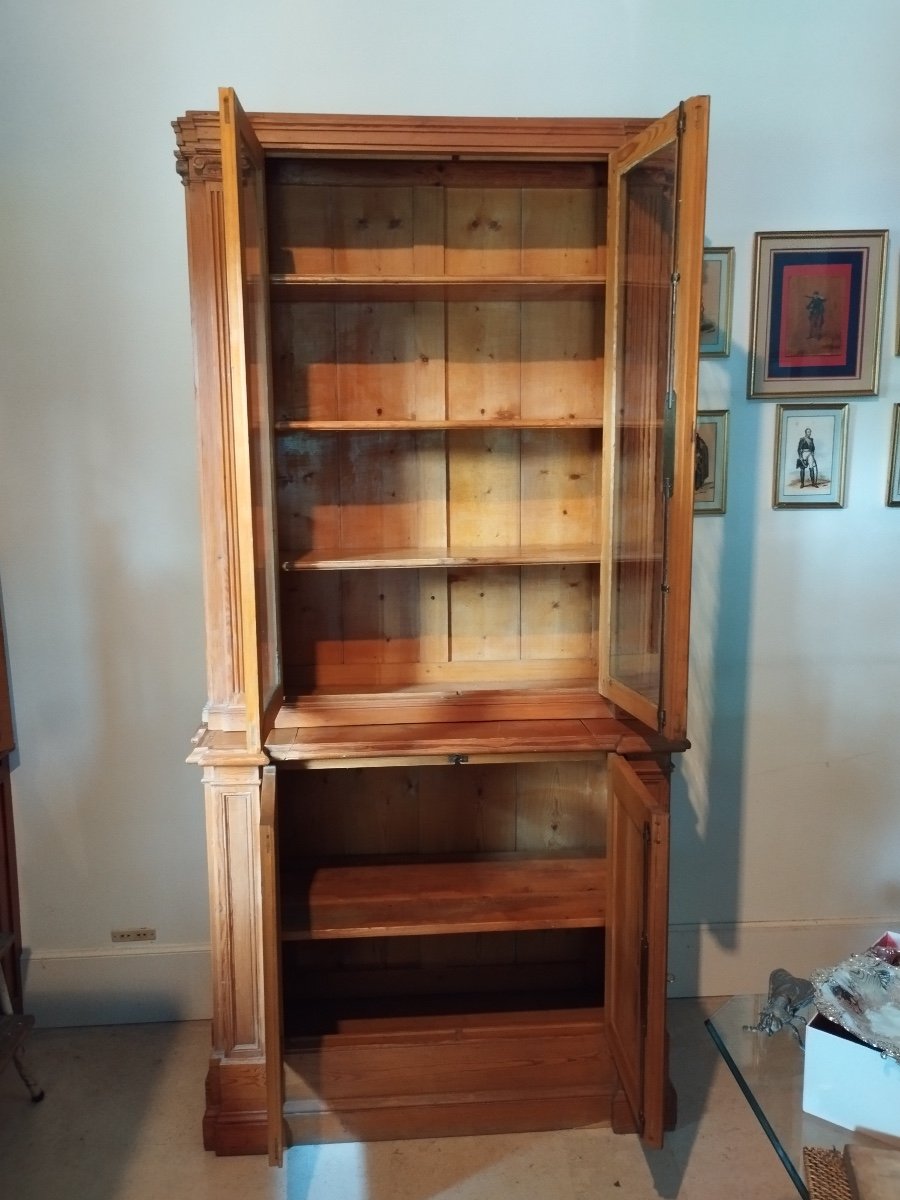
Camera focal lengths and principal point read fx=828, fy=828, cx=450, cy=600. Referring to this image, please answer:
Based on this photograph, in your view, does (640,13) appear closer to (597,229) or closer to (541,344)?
(597,229)

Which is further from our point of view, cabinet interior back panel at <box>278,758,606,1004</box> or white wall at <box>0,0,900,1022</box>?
cabinet interior back panel at <box>278,758,606,1004</box>

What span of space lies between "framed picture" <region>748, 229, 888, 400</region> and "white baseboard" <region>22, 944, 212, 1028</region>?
2.30 metres

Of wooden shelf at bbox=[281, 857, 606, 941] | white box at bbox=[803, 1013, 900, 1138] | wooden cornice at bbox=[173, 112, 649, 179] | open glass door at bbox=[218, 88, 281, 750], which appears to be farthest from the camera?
wooden shelf at bbox=[281, 857, 606, 941]

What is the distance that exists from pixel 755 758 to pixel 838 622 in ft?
1.50

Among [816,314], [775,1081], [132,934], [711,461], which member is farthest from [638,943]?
[816,314]

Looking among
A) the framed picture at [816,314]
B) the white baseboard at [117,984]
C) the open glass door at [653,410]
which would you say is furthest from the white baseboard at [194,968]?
the framed picture at [816,314]

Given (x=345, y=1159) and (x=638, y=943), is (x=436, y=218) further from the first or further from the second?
(x=345, y=1159)

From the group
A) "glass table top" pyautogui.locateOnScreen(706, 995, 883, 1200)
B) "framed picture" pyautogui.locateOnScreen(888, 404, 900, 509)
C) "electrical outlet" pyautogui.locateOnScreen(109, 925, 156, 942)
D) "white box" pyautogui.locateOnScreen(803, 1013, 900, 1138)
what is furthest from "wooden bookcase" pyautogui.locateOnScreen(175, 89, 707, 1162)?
"framed picture" pyautogui.locateOnScreen(888, 404, 900, 509)

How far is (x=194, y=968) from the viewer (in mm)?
2406

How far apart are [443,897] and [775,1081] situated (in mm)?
822

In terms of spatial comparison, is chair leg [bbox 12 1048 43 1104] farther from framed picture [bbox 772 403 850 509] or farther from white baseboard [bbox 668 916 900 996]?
framed picture [bbox 772 403 850 509]

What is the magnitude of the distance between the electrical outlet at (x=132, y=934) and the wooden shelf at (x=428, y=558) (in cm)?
122

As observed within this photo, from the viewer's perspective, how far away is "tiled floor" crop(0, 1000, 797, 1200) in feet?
6.05

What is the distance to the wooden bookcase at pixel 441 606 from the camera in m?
1.70
